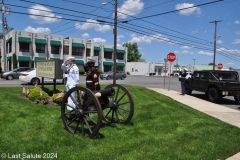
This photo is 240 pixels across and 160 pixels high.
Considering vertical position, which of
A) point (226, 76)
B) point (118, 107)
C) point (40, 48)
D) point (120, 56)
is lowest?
point (118, 107)

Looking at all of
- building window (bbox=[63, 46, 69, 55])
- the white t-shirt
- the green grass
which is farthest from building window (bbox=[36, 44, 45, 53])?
the white t-shirt

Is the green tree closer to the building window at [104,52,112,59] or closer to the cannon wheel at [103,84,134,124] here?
the building window at [104,52,112,59]

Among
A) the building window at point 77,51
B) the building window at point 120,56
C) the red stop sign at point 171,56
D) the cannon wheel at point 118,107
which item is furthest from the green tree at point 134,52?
the cannon wheel at point 118,107

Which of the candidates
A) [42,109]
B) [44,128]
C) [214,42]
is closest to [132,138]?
[44,128]

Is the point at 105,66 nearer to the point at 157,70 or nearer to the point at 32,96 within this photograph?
the point at 157,70

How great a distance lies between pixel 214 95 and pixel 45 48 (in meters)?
38.0

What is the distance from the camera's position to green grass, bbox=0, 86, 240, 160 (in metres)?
3.90

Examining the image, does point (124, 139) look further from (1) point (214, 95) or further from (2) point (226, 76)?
(2) point (226, 76)

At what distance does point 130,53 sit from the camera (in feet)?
317

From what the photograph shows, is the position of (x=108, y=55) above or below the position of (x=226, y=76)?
above

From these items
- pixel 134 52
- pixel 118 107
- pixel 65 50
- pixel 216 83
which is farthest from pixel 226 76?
pixel 134 52

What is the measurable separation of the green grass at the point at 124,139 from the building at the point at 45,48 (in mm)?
32031

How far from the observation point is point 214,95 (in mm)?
11914

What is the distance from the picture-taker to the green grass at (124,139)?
12.8 ft
